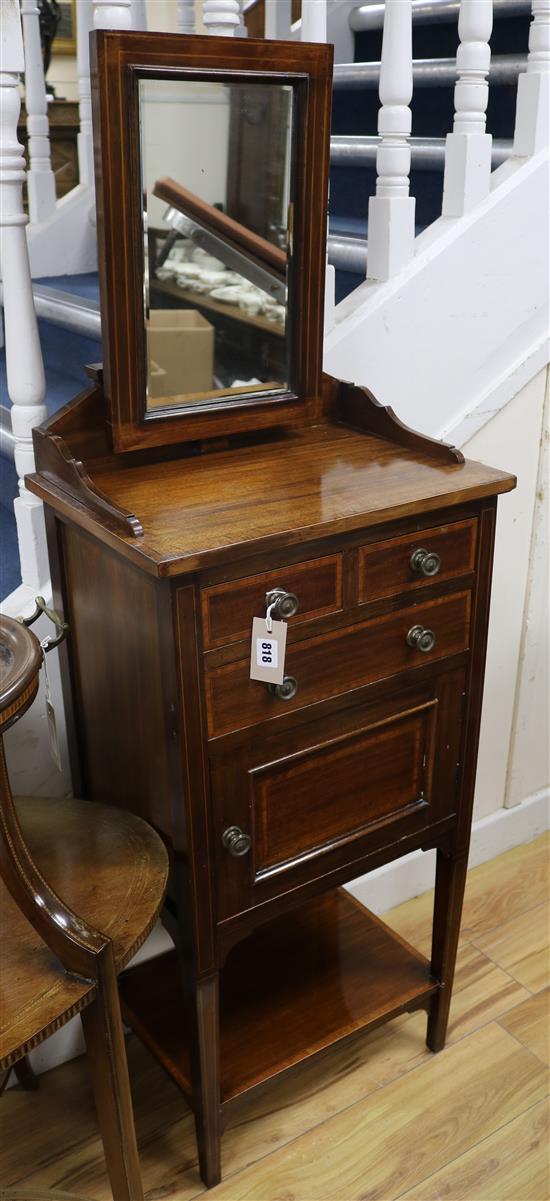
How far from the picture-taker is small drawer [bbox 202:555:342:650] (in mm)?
1158

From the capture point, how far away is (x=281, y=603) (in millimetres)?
1195

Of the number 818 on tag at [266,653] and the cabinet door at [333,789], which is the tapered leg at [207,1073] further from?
the number 818 on tag at [266,653]

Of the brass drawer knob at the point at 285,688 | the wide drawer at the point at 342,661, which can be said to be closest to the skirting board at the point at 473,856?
the wide drawer at the point at 342,661

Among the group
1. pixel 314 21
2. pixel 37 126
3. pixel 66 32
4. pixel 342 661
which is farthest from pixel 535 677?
pixel 66 32

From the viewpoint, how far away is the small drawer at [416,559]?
1281 mm

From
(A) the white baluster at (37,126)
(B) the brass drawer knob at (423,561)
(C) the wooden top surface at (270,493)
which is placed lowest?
(B) the brass drawer knob at (423,561)

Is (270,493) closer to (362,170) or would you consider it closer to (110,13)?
(110,13)

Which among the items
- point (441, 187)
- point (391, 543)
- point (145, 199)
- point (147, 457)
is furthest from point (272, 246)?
point (441, 187)

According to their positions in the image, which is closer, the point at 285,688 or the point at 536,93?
the point at 285,688

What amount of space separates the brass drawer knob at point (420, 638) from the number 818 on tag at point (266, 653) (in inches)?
9.3

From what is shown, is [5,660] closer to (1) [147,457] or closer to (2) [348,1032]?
(1) [147,457]

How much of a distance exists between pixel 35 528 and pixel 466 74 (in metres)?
0.97

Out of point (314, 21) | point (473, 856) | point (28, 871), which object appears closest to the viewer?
point (28, 871)

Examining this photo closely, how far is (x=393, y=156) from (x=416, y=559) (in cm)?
67
